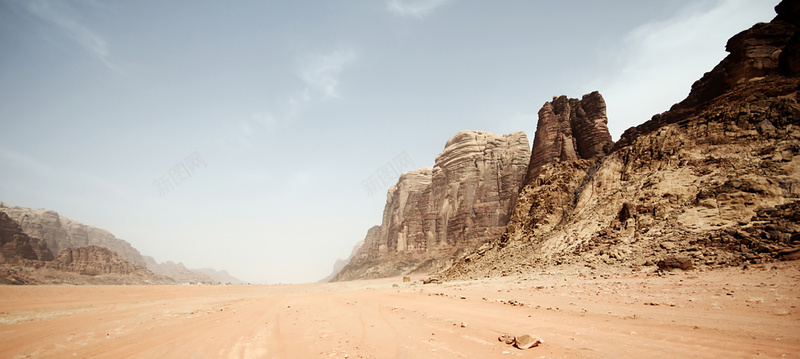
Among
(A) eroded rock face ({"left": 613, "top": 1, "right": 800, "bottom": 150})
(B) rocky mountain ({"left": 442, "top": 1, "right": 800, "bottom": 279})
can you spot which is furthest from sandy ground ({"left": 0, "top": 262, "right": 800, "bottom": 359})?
(A) eroded rock face ({"left": 613, "top": 1, "right": 800, "bottom": 150})

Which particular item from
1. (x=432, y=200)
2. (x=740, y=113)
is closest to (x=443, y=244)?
(x=432, y=200)

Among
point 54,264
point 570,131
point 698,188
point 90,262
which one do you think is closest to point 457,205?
point 570,131

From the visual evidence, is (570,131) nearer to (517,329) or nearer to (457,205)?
(517,329)

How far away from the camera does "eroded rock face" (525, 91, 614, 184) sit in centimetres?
3391

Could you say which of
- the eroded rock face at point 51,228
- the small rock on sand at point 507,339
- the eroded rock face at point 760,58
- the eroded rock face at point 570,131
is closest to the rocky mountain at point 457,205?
the eroded rock face at point 570,131

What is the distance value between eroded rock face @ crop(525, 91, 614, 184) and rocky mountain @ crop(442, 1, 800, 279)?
4.35 meters

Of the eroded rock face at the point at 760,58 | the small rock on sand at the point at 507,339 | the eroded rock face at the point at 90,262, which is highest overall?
the eroded rock face at the point at 760,58

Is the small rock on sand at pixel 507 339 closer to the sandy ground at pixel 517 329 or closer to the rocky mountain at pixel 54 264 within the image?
the sandy ground at pixel 517 329

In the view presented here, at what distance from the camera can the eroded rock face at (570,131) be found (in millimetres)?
33906

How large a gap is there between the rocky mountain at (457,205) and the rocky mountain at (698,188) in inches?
1586

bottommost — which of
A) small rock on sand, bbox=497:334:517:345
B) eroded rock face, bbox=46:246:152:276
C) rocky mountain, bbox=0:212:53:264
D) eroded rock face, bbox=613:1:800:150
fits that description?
small rock on sand, bbox=497:334:517:345

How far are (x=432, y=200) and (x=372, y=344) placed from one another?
8336 cm

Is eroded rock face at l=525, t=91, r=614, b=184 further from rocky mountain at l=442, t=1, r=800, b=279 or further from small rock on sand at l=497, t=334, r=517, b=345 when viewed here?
small rock on sand at l=497, t=334, r=517, b=345

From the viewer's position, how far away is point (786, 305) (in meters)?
7.05
